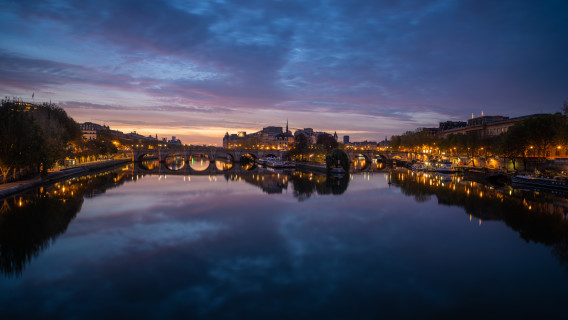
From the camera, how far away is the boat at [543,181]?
37653 mm

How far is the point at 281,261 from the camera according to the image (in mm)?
14461

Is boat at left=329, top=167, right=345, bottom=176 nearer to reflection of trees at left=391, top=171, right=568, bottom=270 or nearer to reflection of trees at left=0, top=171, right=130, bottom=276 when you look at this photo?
reflection of trees at left=391, top=171, right=568, bottom=270

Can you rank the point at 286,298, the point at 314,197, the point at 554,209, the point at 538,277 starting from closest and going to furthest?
the point at 286,298
the point at 538,277
the point at 554,209
the point at 314,197

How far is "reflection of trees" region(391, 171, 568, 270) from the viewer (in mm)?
19127

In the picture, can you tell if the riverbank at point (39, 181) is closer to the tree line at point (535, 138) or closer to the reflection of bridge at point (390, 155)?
the tree line at point (535, 138)

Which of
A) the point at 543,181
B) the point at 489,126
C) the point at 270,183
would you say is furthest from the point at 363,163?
the point at 543,181

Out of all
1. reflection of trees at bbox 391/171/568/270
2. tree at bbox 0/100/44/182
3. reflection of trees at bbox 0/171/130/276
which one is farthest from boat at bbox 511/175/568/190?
tree at bbox 0/100/44/182

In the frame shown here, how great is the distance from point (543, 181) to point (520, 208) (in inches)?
656

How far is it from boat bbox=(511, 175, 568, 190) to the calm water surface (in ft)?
43.0

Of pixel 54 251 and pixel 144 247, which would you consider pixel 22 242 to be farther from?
pixel 144 247

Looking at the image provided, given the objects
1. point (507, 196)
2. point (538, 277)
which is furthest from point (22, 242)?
point (507, 196)

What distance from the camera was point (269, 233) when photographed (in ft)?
63.1

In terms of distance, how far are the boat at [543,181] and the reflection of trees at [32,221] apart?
4631 cm

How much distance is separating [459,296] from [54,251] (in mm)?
16760
